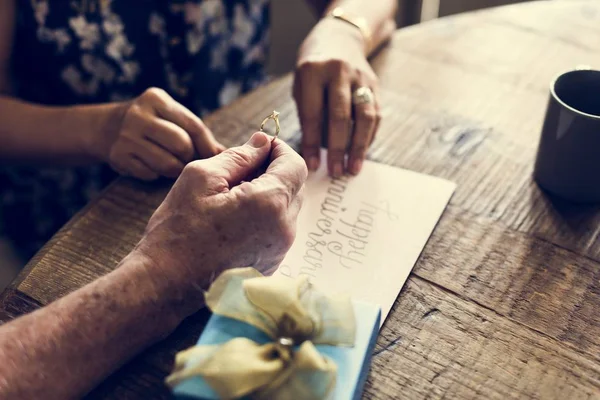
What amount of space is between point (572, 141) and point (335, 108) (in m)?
0.30

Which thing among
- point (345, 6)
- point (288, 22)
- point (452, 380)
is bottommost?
point (288, 22)

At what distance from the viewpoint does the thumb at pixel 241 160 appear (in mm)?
565

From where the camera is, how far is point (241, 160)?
1.92 ft

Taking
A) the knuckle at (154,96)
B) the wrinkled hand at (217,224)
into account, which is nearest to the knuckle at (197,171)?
the wrinkled hand at (217,224)

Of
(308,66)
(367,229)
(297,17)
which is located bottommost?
(297,17)

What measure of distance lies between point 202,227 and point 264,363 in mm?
153

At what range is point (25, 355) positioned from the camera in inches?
19.3

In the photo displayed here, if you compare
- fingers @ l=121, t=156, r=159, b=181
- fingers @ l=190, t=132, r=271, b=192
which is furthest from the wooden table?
fingers @ l=190, t=132, r=271, b=192

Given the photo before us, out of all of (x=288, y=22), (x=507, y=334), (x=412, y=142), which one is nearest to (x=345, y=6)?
(x=412, y=142)

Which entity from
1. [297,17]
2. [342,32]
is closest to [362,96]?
[342,32]

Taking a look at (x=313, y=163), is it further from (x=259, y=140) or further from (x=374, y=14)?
(x=374, y=14)

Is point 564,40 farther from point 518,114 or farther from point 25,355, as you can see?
point 25,355

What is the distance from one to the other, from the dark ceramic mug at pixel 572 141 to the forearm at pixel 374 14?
34cm

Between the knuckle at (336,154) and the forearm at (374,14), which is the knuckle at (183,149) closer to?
the knuckle at (336,154)
